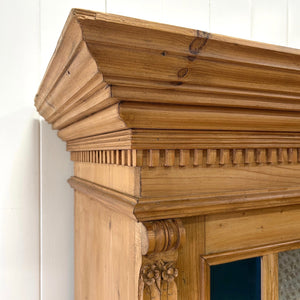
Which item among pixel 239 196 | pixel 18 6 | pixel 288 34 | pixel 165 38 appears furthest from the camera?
pixel 288 34

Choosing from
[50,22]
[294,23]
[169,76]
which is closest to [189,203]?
[169,76]

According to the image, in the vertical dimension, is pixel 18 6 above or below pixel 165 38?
above

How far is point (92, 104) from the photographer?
1.08ft

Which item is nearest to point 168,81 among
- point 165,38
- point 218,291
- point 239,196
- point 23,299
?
point 165,38

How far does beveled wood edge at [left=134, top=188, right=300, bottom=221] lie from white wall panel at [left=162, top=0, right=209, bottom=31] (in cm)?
56

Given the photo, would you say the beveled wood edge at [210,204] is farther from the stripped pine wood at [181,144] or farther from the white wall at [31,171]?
the white wall at [31,171]

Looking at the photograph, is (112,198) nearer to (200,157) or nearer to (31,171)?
(200,157)

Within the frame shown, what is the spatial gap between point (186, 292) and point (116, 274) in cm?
9

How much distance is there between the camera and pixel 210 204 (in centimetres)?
35

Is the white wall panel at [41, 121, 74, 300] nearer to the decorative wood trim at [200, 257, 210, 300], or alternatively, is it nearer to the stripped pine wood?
the stripped pine wood

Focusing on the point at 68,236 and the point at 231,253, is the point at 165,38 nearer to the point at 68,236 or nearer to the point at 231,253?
the point at 231,253

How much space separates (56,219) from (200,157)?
1.49 feet

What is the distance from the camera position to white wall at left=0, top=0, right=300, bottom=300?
0.66 meters

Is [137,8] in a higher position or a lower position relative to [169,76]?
higher
